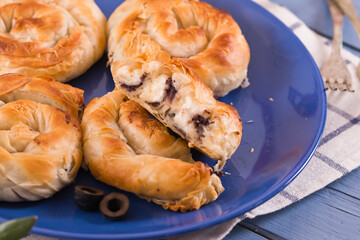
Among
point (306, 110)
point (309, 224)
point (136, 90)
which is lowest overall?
point (309, 224)

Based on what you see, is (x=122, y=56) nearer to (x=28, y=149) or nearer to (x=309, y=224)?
(x=28, y=149)

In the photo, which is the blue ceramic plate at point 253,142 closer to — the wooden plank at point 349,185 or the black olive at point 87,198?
the black olive at point 87,198

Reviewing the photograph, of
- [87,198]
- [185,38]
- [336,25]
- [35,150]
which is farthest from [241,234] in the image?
[336,25]

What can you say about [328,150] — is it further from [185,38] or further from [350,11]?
[350,11]

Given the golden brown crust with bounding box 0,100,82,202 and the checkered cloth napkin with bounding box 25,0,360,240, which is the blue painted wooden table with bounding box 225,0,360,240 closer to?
the checkered cloth napkin with bounding box 25,0,360,240

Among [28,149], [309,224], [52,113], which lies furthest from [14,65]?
[309,224]

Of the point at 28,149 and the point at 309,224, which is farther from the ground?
the point at 28,149
